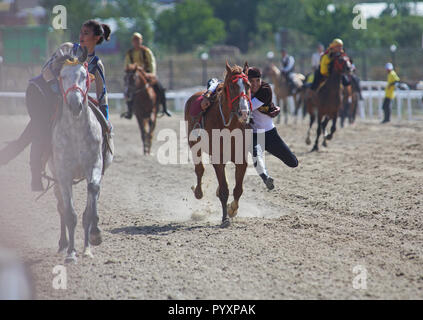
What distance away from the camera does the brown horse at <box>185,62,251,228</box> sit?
7371 mm

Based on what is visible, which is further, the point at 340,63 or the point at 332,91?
the point at 332,91

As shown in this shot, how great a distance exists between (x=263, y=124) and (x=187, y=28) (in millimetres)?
38822

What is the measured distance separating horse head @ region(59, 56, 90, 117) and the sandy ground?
152cm

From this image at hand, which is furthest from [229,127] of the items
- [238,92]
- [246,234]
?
[246,234]

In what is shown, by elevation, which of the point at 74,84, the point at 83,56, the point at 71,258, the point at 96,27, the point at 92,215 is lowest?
the point at 71,258

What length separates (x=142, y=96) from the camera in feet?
49.4

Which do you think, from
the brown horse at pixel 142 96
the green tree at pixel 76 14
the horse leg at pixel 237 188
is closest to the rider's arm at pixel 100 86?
the horse leg at pixel 237 188

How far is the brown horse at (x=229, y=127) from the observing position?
7371mm

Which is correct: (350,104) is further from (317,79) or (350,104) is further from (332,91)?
(332,91)

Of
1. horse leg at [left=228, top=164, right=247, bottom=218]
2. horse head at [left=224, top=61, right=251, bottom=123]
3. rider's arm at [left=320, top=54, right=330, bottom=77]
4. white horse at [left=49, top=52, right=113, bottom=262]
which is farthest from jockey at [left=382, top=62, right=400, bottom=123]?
white horse at [left=49, top=52, right=113, bottom=262]

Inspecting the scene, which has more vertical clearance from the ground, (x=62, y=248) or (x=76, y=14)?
(x=76, y=14)
